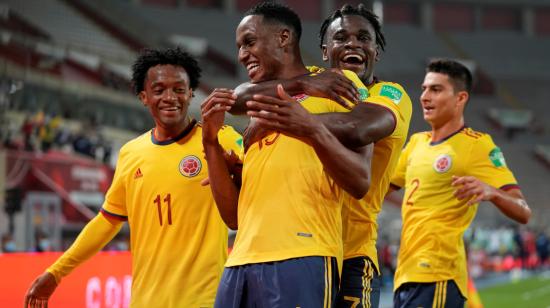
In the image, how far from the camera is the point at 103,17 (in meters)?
32.1

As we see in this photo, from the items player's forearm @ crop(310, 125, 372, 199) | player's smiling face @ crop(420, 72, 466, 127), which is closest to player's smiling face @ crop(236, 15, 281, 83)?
player's forearm @ crop(310, 125, 372, 199)

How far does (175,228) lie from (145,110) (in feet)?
56.6

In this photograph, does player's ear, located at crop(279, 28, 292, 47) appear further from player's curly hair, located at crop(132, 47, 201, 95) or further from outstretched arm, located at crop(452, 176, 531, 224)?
player's curly hair, located at crop(132, 47, 201, 95)

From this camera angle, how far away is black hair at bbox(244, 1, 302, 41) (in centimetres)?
389

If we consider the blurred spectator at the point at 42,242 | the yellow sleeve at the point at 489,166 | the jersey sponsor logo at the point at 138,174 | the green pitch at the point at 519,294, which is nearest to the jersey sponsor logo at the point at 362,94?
the jersey sponsor logo at the point at 138,174

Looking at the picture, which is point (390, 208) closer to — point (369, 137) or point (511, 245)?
point (511, 245)

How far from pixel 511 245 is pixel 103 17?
51.8ft

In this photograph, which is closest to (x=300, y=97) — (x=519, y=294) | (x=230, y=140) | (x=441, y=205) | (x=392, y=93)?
(x=392, y=93)

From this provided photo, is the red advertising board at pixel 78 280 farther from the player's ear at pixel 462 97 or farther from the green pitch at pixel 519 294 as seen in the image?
the green pitch at pixel 519 294

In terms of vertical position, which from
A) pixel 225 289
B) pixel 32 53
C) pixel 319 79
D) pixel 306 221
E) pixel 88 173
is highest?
pixel 32 53

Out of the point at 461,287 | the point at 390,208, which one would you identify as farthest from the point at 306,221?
the point at 390,208

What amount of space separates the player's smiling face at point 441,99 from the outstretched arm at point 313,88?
2995 mm

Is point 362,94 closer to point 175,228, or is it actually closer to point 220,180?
point 220,180

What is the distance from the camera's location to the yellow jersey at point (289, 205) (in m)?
→ 3.67
